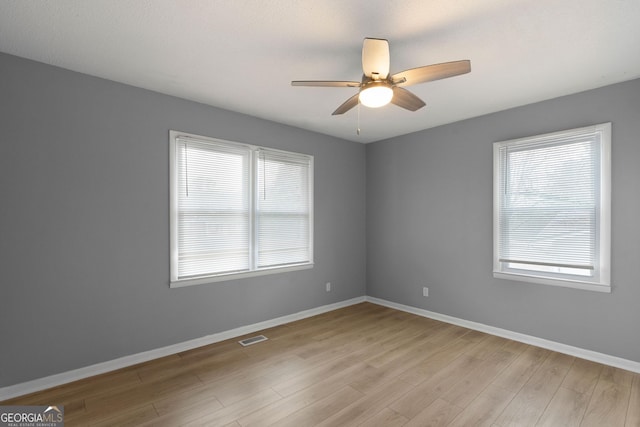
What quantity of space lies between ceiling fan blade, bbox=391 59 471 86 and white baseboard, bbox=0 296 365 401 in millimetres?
3161

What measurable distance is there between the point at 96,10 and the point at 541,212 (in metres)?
4.27

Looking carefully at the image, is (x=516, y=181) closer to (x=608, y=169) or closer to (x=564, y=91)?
(x=608, y=169)

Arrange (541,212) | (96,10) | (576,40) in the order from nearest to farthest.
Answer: (96,10), (576,40), (541,212)

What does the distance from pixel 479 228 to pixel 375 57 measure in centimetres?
282

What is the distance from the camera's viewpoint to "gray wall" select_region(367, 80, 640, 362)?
9.20 feet

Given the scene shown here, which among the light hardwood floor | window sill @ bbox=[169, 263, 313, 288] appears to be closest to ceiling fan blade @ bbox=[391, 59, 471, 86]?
the light hardwood floor

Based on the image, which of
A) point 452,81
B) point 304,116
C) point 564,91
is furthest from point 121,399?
point 564,91

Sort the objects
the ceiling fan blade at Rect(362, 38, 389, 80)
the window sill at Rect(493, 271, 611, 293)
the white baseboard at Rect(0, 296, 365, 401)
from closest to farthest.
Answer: the ceiling fan blade at Rect(362, 38, 389, 80) → the white baseboard at Rect(0, 296, 365, 401) → the window sill at Rect(493, 271, 611, 293)

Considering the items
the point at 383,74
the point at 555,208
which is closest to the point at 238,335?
the point at 383,74

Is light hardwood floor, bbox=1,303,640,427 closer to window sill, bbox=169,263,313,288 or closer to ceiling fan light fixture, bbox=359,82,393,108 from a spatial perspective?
window sill, bbox=169,263,313,288

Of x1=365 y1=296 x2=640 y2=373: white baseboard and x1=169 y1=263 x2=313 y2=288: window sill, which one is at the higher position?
x1=169 y1=263 x2=313 y2=288: window sill

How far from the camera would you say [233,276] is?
11.7 ft

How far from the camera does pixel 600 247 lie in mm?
2908

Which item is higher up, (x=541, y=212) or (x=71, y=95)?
(x=71, y=95)
